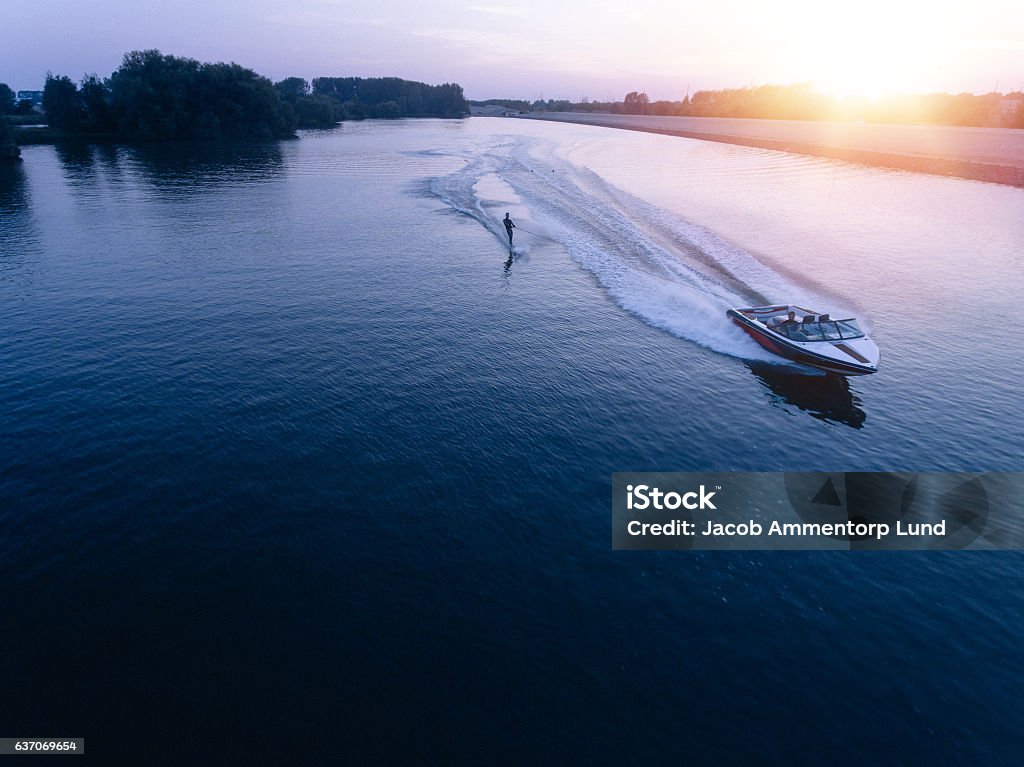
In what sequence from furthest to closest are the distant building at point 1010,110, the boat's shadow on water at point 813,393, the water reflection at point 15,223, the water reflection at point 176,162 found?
the distant building at point 1010,110
the water reflection at point 176,162
the water reflection at point 15,223
the boat's shadow on water at point 813,393

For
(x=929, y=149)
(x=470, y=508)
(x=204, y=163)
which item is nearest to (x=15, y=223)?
(x=204, y=163)

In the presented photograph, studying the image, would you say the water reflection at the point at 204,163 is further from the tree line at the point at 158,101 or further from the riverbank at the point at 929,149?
the riverbank at the point at 929,149

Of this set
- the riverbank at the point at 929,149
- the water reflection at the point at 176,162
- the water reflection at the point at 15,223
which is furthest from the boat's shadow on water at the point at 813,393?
the riverbank at the point at 929,149

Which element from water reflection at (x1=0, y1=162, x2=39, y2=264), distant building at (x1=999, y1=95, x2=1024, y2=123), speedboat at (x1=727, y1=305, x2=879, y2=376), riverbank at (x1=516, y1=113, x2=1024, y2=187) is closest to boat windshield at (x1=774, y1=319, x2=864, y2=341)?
speedboat at (x1=727, y1=305, x2=879, y2=376)

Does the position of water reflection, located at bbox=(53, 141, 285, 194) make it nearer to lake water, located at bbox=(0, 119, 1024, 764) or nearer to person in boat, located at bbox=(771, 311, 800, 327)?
lake water, located at bbox=(0, 119, 1024, 764)

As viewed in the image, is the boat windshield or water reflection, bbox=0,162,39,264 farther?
water reflection, bbox=0,162,39,264

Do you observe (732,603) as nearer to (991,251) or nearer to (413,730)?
(413,730)

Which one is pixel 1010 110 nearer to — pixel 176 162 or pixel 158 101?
pixel 176 162
